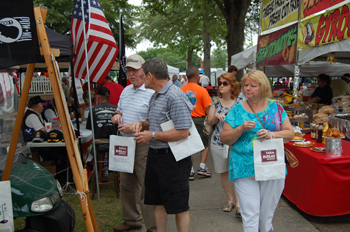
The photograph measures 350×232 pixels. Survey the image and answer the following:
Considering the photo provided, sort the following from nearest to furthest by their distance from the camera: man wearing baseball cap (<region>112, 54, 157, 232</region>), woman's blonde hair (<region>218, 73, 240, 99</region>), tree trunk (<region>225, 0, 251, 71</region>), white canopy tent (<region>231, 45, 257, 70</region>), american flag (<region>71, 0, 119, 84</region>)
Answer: man wearing baseball cap (<region>112, 54, 157, 232</region>) < woman's blonde hair (<region>218, 73, 240, 99</region>) < american flag (<region>71, 0, 119, 84</region>) < white canopy tent (<region>231, 45, 257, 70</region>) < tree trunk (<region>225, 0, 251, 71</region>)

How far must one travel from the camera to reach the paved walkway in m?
3.99

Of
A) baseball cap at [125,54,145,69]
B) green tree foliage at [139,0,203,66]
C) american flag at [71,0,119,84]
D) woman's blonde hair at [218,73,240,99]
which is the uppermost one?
green tree foliage at [139,0,203,66]

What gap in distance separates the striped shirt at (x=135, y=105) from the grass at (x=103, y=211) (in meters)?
1.56

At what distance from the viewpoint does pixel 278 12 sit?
827 cm

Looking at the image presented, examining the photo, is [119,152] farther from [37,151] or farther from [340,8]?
[340,8]

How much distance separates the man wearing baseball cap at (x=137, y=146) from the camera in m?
3.63

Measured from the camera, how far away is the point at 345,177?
3.92 metres

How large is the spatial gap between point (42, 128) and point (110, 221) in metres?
2.50

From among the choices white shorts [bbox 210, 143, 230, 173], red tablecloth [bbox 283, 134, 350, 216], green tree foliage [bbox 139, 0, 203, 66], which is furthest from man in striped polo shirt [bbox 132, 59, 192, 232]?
green tree foliage [bbox 139, 0, 203, 66]

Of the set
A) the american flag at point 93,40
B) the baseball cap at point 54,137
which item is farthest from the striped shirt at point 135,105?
the baseball cap at point 54,137

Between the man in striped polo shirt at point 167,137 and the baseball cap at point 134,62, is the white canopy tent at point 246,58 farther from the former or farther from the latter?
the man in striped polo shirt at point 167,137

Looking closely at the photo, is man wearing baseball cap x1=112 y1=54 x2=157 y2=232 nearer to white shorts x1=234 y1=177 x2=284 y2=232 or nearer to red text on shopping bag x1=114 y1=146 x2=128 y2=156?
red text on shopping bag x1=114 y1=146 x2=128 y2=156

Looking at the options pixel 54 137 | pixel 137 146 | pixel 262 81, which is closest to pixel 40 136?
pixel 54 137

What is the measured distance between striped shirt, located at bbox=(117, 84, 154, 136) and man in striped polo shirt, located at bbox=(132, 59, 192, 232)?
0.66 m
